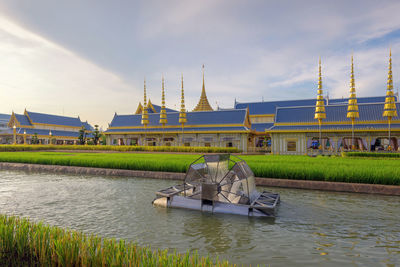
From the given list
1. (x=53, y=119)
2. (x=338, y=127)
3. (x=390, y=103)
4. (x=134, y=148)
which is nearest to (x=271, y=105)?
(x=338, y=127)

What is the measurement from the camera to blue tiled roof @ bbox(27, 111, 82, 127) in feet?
205

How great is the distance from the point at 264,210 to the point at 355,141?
2854cm

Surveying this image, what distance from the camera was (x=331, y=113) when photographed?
109 feet

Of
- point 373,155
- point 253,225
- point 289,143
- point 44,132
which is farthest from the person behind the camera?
point 44,132

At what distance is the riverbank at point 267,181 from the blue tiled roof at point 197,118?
79.8 ft

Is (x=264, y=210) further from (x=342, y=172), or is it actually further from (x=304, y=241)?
(x=342, y=172)

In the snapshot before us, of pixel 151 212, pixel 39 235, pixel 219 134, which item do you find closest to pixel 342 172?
pixel 151 212

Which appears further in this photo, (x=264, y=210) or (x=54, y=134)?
(x=54, y=134)

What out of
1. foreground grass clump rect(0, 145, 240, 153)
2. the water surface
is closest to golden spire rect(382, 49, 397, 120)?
foreground grass clump rect(0, 145, 240, 153)

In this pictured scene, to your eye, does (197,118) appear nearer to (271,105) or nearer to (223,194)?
(271,105)

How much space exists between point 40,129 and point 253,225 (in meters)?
68.9

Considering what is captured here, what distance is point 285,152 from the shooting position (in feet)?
107

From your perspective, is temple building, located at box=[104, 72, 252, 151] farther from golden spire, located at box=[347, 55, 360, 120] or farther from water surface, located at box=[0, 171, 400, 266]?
water surface, located at box=[0, 171, 400, 266]

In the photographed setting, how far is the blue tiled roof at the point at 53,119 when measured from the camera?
205 ft
